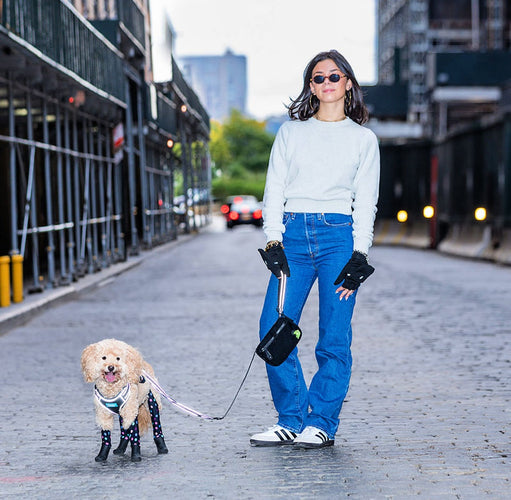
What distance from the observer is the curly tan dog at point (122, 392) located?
4.75 metres

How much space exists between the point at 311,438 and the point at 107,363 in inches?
46.9

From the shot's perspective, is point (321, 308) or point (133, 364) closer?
point (133, 364)

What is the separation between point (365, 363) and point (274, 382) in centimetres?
345

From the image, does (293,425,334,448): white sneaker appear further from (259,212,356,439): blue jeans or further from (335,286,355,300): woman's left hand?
(335,286,355,300): woman's left hand

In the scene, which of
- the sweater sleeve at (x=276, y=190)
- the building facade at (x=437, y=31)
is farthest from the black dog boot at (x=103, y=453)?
the building facade at (x=437, y=31)

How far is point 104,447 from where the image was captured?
508cm

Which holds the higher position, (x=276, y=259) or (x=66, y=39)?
(x=66, y=39)

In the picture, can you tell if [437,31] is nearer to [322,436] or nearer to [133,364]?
[322,436]

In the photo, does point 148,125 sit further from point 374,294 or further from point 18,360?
point 18,360

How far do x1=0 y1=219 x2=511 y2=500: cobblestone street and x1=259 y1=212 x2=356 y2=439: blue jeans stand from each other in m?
0.29

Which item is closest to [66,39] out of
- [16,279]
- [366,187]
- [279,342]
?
[16,279]

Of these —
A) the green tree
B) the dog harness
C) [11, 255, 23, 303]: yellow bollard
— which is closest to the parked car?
[11, 255, 23, 303]: yellow bollard

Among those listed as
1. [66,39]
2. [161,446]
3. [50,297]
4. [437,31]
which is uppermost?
[437,31]

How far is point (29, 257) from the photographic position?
23.9 m
